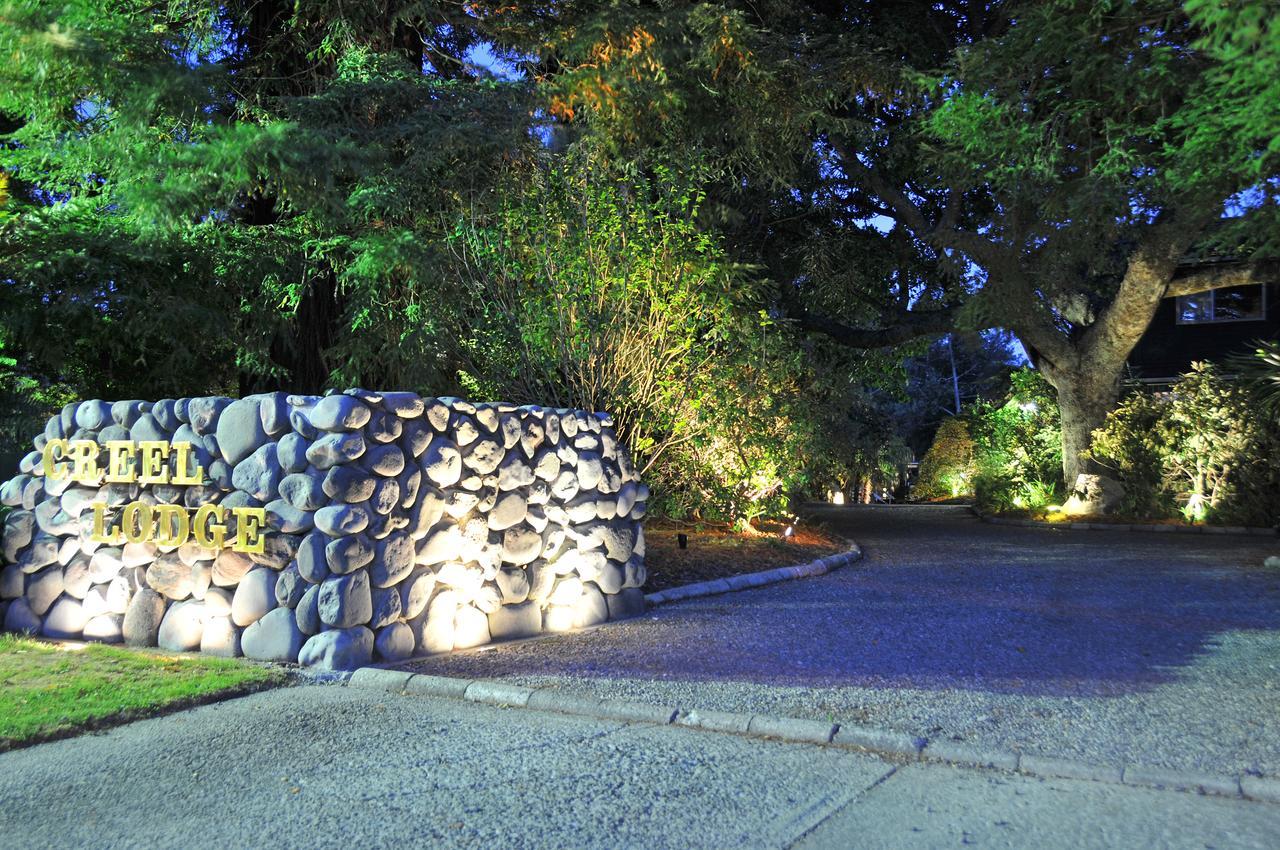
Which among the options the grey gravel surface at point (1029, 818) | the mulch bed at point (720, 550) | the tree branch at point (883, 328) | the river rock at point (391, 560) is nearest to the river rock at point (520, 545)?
the river rock at point (391, 560)

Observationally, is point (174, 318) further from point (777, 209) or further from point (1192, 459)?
point (1192, 459)

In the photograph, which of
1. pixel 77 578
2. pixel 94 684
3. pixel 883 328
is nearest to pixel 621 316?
pixel 77 578

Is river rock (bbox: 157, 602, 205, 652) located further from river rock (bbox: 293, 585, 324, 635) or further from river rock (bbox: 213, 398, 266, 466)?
river rock (bbox: 213, 398, 266, 466)

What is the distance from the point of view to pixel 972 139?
28.2ft

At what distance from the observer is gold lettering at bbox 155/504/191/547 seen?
684 cm

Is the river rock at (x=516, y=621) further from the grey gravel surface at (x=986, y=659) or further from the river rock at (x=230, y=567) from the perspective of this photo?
the river rock at (x=230, y=567)

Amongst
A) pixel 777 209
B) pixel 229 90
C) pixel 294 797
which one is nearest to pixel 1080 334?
pixel 777 209

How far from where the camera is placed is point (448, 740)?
490 cm

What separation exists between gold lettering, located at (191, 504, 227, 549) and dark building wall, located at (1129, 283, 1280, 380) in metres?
23.3

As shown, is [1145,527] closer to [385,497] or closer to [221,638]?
[385,497]

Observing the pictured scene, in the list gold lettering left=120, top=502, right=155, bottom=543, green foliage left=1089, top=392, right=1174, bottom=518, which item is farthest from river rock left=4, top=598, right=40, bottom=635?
green foliage left=1089, top=392, right=1174, bottom=518

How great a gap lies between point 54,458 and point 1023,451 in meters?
20.4

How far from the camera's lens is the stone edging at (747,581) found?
9.07 meters

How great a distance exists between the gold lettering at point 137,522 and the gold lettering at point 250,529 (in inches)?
35.8
